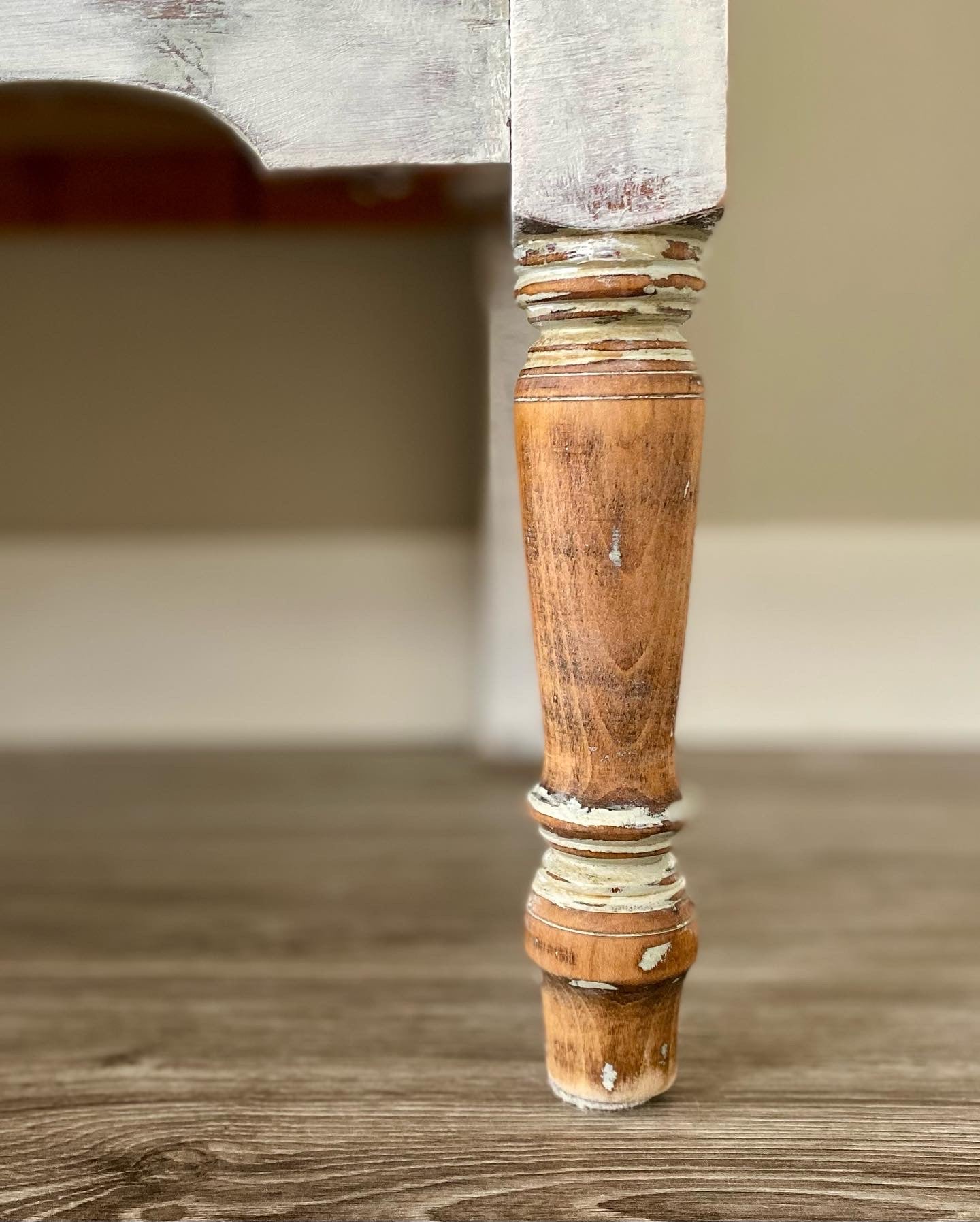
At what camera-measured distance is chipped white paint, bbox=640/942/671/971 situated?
49 centimetres

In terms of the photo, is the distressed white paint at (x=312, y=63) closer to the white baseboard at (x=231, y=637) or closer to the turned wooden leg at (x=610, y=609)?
the turned wooden leg at (x=610, y=609)

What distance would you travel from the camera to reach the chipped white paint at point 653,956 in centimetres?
49

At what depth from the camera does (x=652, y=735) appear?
1.61 ft

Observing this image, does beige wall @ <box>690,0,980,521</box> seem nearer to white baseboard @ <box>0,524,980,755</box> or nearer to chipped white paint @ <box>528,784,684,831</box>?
white baseboard @ <box>0,524,980,755</box>

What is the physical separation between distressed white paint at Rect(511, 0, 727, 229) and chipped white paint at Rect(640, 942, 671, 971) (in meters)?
0.30

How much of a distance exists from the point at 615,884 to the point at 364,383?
0.90m

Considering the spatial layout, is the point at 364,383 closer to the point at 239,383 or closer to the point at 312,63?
the point at 239,383

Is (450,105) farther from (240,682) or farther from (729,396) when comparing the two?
(240,682)

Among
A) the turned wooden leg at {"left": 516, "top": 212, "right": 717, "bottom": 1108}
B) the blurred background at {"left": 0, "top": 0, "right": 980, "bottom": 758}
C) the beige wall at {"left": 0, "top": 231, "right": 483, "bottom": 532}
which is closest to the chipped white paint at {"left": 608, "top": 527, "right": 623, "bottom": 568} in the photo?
the turned wooden leg at {"left": 516, "top": 212, "right": 717, "bottom": 1108}

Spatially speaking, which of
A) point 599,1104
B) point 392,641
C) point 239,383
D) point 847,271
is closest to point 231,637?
point 392,641

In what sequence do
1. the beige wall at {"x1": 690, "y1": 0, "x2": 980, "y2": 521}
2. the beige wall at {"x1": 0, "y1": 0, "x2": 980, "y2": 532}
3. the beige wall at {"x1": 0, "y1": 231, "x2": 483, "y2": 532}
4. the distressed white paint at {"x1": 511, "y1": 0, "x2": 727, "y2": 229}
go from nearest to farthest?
the distressed white paint at {"x1": 511, "y1": 0, "x2": 727, "y2": 229}, the beige wall at {"x1": 690, "y1": 0, "x2": 980, "y2": 521}, the beige wall at {"x1": 0, "y1": 0, "x2": 980, "y2": 532}, the beige wall at {"x1": 0, "y1": 231, "x2": 483, "y2": 532}

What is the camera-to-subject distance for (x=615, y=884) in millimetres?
496

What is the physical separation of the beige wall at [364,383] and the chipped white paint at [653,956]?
0.81 m

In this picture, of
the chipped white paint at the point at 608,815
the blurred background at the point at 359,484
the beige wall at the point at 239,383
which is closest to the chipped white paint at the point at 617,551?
the chipped white paint at the point at 608,815
